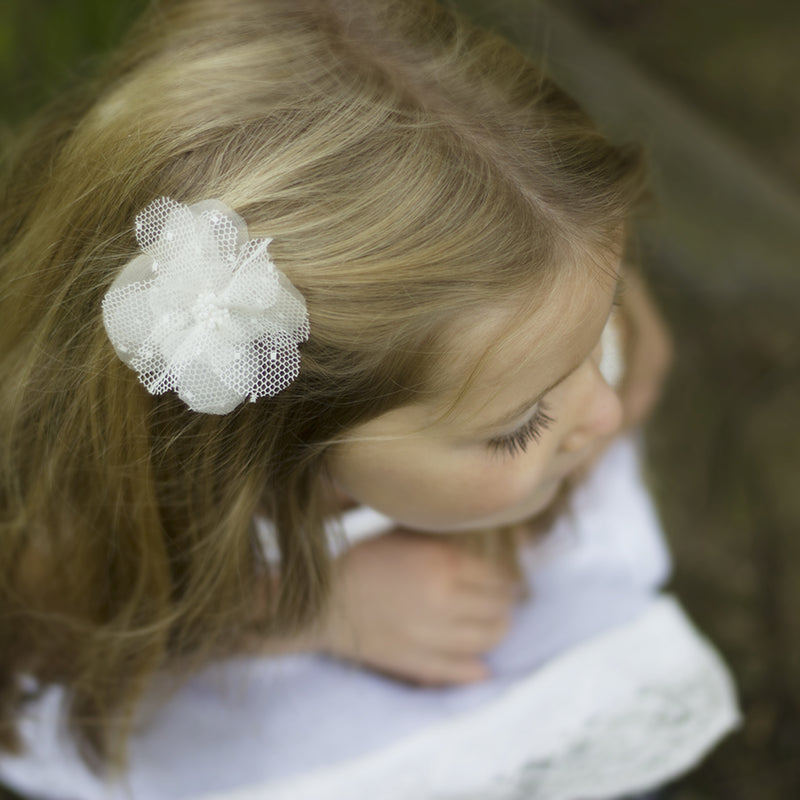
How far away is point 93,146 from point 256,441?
326mm

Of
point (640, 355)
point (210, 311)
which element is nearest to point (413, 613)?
point (640, 355)

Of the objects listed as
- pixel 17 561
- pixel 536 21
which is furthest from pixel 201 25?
pixel 536 21

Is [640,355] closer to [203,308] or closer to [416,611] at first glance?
[416,611]

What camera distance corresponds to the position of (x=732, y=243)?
2047 mm

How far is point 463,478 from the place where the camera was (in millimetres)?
947

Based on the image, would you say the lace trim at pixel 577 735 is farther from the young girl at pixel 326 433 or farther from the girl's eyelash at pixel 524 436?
the girl's eyelash at pixel 524 436

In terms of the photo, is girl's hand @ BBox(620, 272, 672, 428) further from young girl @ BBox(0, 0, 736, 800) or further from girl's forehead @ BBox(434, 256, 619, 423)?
girl's forehead @ BBox(434, 256, 619, 423)

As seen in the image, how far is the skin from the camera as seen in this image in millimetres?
872

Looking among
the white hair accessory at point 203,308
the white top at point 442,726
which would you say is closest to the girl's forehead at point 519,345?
the white hair accessory at point 203,308

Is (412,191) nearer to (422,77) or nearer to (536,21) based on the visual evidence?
(422,77)

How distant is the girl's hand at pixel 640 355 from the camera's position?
4.42 feet

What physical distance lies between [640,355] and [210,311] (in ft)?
2.76

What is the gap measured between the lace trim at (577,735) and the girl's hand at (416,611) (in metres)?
0.08

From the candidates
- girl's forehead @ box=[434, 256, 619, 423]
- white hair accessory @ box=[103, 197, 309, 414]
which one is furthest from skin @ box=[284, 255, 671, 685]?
white hair accessory @ box=[103, 197, 309, 414]
